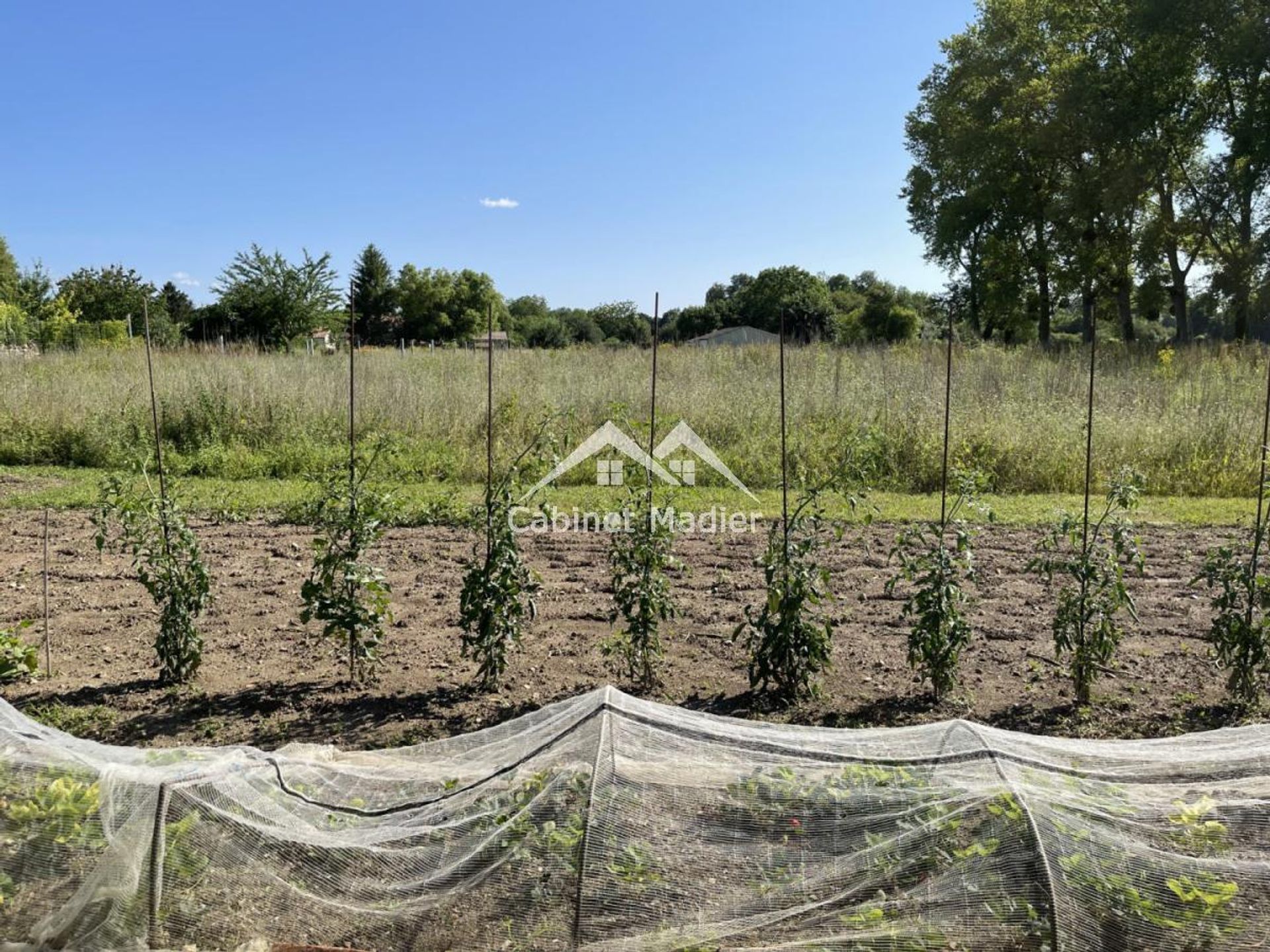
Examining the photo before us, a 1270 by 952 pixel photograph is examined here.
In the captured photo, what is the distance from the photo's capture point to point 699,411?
10.1 m

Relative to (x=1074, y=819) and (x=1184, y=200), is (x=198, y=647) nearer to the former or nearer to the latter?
(x=1074, y=819)

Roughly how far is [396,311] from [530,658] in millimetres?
44864

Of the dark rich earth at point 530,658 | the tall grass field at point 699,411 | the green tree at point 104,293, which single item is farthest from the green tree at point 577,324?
the dark rich earth at point 530,658

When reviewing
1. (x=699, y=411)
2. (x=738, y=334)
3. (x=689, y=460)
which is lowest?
(x=689, y=460)

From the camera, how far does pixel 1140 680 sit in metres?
3.86

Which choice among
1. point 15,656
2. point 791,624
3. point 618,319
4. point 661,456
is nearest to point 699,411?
point 661,456

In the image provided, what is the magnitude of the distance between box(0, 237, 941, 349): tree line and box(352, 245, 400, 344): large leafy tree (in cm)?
8

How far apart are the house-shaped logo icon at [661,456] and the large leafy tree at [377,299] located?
107 feet

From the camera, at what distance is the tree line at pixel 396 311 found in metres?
18.8

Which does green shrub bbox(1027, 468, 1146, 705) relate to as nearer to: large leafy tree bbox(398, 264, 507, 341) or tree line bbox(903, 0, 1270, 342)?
tree line bbox(903, 0, 1270, 342)

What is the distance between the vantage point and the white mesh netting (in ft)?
6.28

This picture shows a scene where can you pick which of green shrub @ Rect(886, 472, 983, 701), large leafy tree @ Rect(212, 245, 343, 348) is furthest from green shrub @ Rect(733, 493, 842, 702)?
large leafy tree @ Rect(212, 245, 343, 348)

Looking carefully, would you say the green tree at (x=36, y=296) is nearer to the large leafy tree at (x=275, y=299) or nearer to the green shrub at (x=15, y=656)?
the large leafy tree at (x=275, y=299)

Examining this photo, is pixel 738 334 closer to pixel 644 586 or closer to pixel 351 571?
pixel 644 586
